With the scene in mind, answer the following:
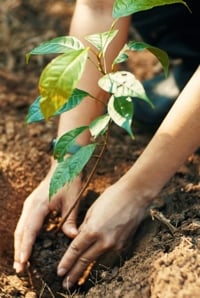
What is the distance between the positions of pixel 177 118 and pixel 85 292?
1.74 feet

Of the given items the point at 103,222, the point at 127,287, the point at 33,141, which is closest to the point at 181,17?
the point at 33,141

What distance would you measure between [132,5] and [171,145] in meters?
0.37

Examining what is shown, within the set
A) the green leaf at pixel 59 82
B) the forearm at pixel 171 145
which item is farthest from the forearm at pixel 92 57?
the green leaf at pixel 59 82

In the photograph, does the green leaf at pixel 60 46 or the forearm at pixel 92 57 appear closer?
the green leaf at pixel 60 46

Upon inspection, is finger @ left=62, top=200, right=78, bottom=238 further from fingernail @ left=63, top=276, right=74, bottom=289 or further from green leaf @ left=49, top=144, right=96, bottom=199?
green leaf @ left=49, top=144, right=96, bottom=199

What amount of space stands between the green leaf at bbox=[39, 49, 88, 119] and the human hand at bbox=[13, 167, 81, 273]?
510 mm

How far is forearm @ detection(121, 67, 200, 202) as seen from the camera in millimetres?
1480

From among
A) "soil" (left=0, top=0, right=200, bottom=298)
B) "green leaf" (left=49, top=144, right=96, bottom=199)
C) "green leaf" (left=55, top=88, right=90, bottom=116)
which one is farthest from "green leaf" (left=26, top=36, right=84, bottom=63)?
"soil" (left=0, top=0, right=200, bottom=298)

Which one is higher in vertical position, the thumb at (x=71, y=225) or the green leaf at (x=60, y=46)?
the green leaf at (x=60, y=46)

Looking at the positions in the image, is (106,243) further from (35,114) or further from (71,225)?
(35,114)

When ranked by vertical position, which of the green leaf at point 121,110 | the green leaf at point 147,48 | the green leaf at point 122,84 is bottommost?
the green leaf at point 121,110

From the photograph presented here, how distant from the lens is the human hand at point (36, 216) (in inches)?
65.6

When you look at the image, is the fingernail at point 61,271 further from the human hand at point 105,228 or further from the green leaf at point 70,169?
the green leaf at point 70,169

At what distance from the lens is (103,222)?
60.5 inches
